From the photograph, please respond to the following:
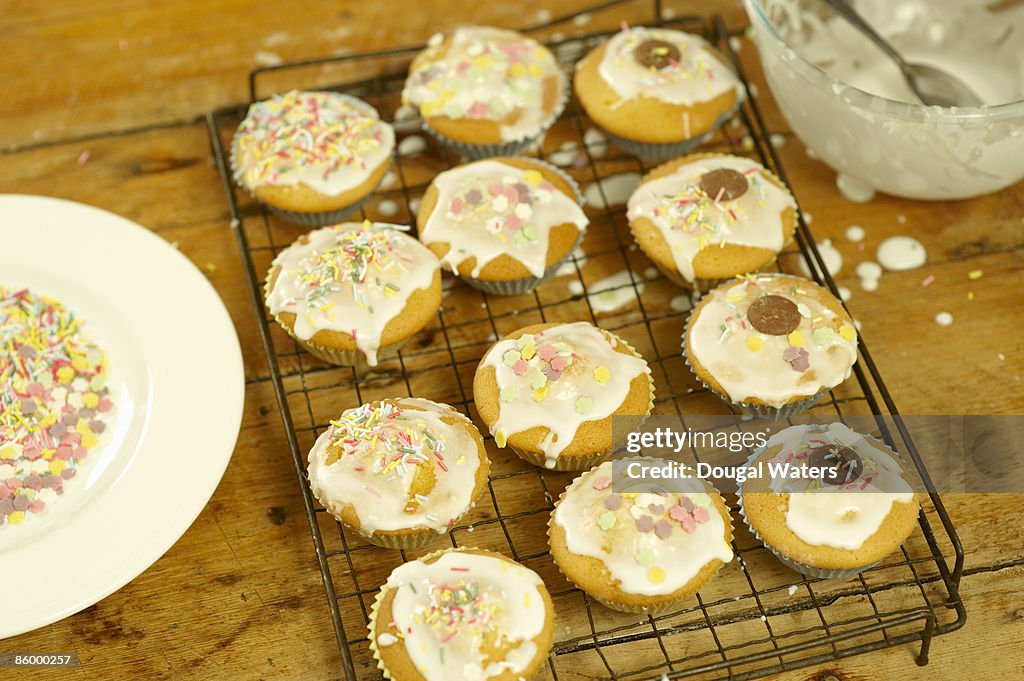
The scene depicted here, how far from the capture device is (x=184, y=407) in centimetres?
258

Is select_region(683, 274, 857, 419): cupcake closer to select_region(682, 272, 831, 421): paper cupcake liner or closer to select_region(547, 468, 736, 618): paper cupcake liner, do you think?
select_region(682, 272, 831, 421): paper cupcake liner

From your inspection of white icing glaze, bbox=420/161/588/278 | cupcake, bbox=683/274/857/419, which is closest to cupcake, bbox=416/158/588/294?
white icing glaze, bbox=420/161/588/278

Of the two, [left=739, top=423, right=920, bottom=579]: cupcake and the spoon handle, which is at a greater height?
the spoon handle

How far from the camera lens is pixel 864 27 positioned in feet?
9.89

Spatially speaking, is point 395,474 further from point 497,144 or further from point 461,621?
point 497,144

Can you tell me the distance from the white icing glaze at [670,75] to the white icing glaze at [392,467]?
3.81ft

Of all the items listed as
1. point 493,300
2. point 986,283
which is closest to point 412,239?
point 493,300

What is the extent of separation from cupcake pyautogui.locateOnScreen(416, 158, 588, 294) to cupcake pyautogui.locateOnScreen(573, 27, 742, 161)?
29 cm

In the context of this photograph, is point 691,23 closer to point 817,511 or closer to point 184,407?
point 817,511

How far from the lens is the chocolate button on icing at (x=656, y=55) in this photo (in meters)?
3.05

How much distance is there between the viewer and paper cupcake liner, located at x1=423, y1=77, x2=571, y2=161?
3.06m

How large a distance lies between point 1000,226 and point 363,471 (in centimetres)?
190

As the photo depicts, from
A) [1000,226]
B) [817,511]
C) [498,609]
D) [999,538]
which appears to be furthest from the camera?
[1000,226]

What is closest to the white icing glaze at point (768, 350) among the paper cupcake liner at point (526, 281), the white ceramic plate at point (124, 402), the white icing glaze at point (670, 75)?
the paper cupcake liner at point (526, 281)
